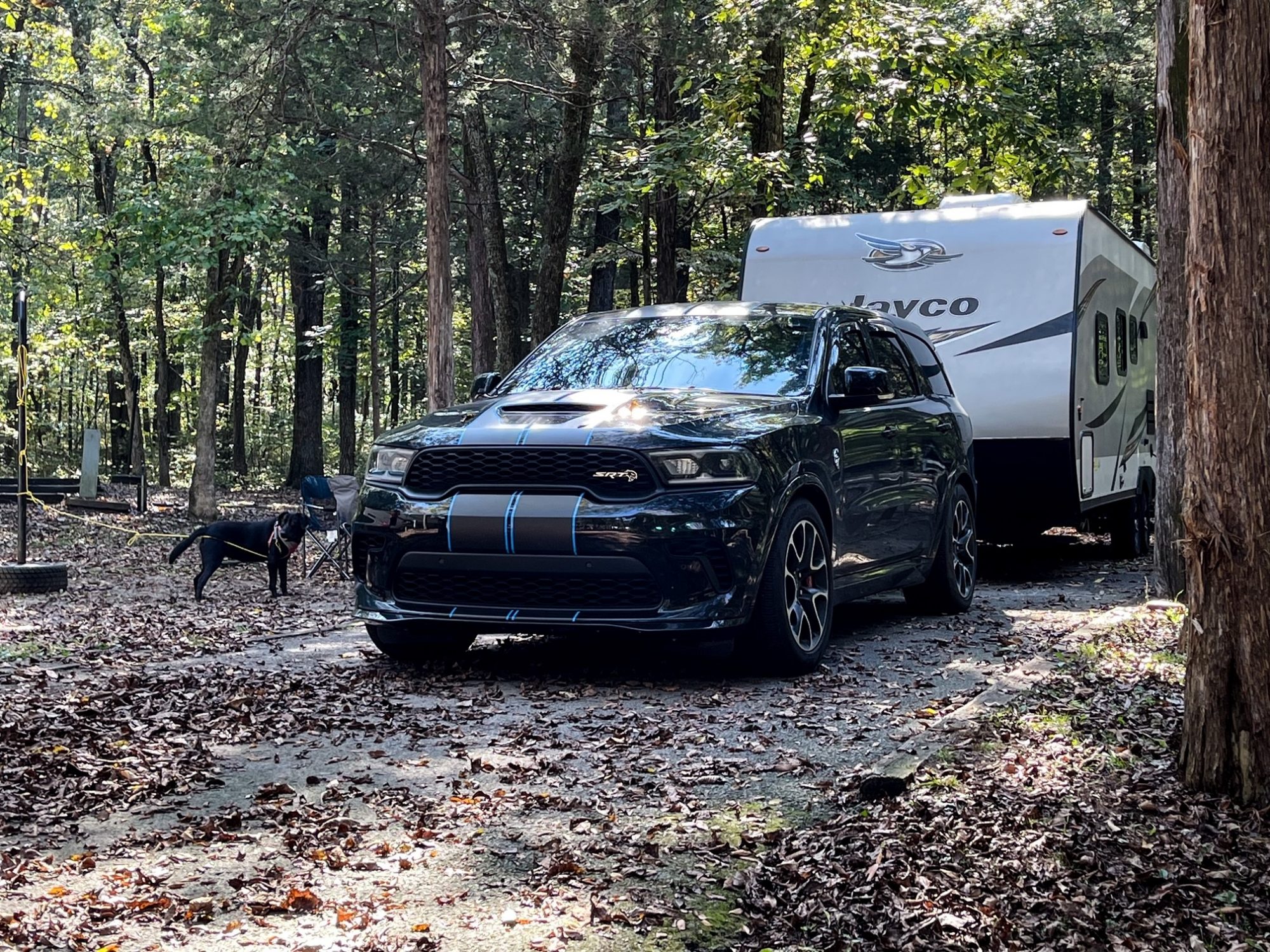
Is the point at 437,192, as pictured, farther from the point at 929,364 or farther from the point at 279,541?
the point at 929,364

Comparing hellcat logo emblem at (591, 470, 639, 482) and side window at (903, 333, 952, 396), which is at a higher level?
side window at (903, 333, 952, 396)

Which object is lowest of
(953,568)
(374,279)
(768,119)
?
(953,568)

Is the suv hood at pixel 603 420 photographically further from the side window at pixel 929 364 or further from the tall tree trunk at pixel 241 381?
the tall tree trunk at pixel 241 381

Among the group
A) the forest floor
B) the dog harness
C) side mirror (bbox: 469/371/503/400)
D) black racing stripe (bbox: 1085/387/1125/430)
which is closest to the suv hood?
side mirror (bbox: 469/371/503/400)

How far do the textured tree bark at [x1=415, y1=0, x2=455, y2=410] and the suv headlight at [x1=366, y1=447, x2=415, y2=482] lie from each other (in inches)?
325

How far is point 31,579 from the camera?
1270cm

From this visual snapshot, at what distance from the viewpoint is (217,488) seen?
1206 inches

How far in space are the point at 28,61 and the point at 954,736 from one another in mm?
24395

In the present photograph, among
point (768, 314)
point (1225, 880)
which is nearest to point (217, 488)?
point (768, 314)

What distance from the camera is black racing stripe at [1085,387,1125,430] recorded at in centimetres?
1273

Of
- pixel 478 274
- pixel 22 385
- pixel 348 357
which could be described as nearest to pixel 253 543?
pixel 22 385

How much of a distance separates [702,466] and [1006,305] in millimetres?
6289

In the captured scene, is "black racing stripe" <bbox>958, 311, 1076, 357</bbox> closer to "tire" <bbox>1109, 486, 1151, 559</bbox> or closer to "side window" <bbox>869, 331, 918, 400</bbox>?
"side window" <bbox>869, 331, 918, 400</bbox>

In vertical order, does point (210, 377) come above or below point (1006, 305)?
below
